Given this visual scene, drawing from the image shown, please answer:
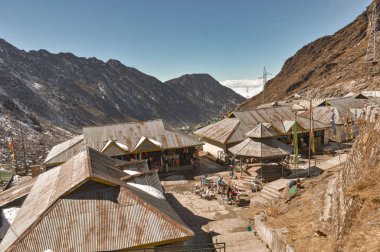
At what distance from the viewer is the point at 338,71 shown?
8956 cm

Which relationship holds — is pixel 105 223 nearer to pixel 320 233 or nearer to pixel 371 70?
pixel 320 233

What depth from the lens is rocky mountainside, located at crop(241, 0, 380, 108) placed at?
245ft

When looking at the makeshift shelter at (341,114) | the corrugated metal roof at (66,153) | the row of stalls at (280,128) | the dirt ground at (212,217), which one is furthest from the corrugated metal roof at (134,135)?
the makeshift shelter at (341,114)

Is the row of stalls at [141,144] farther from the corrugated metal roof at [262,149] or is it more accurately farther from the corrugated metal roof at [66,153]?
the corrugated metal roof at [262,149]

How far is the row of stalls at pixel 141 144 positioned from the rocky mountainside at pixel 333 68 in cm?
5324

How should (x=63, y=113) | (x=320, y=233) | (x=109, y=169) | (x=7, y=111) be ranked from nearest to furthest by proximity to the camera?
1. (x=320, y=233)
2. (x=109, y=169)
3. (x=7, y=111)
4. (x=63, y=113)

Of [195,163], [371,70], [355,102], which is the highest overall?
[371,70]

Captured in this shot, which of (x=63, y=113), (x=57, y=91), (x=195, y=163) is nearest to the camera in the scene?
(x=195, y=163)

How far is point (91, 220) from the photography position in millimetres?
11789

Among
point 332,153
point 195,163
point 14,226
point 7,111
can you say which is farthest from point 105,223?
point 7,111

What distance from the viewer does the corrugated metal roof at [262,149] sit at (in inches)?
947

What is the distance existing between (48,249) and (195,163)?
828 inches

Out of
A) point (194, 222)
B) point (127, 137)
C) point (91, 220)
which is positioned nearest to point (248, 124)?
point (127, 137)

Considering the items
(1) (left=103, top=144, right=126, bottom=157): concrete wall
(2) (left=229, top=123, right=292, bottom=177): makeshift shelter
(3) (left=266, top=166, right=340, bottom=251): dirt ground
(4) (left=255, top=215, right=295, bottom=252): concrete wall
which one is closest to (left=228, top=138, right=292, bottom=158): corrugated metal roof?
(2) (left=229, top=123, right=292, bottom=177): makeshift shelter
